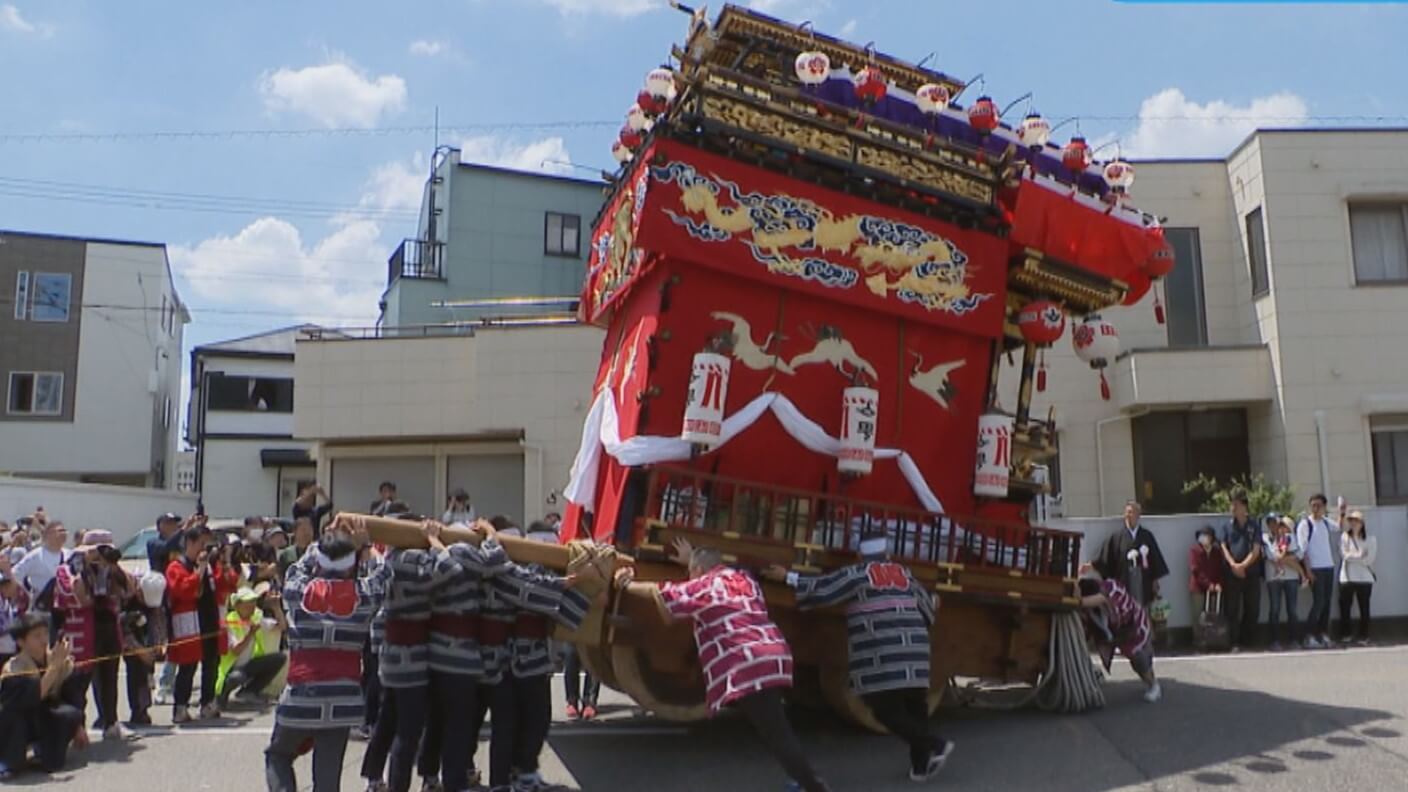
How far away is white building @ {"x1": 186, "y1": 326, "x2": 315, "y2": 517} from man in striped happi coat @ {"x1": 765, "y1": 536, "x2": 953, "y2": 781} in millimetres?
22252

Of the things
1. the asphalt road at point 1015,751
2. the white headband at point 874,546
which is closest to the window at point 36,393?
the asphalt road at point 1015,751

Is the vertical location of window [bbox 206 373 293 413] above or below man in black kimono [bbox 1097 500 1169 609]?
above

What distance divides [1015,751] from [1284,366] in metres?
11.3

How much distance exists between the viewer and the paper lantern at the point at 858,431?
8.30m

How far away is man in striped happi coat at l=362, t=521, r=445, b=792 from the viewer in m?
6.42

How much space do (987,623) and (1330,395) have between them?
10.6 meters

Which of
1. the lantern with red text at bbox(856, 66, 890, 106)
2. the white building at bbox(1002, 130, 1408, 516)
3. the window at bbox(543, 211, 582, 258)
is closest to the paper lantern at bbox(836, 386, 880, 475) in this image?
the lantern with red text at bbox(856, 66, 890, 106)

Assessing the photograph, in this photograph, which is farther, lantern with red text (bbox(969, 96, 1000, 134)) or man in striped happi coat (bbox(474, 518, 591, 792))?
lantern with red text (bbox(969, 96, 1000, 134))

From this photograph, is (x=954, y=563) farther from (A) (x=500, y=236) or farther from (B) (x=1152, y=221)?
(A) (x=500, y=236)

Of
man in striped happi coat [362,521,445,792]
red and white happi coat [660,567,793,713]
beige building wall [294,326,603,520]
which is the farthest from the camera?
beige building wall [294,326,603,520]

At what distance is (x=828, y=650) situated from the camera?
7922 millimetres

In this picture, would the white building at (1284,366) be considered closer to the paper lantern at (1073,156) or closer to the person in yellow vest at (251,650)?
the paper lantern at (1073,156)

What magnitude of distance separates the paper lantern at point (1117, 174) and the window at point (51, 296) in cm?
2805

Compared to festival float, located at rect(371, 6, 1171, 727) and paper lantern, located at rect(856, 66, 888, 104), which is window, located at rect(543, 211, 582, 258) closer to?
festival float, located at rect(371, 6, 1171, 727)
